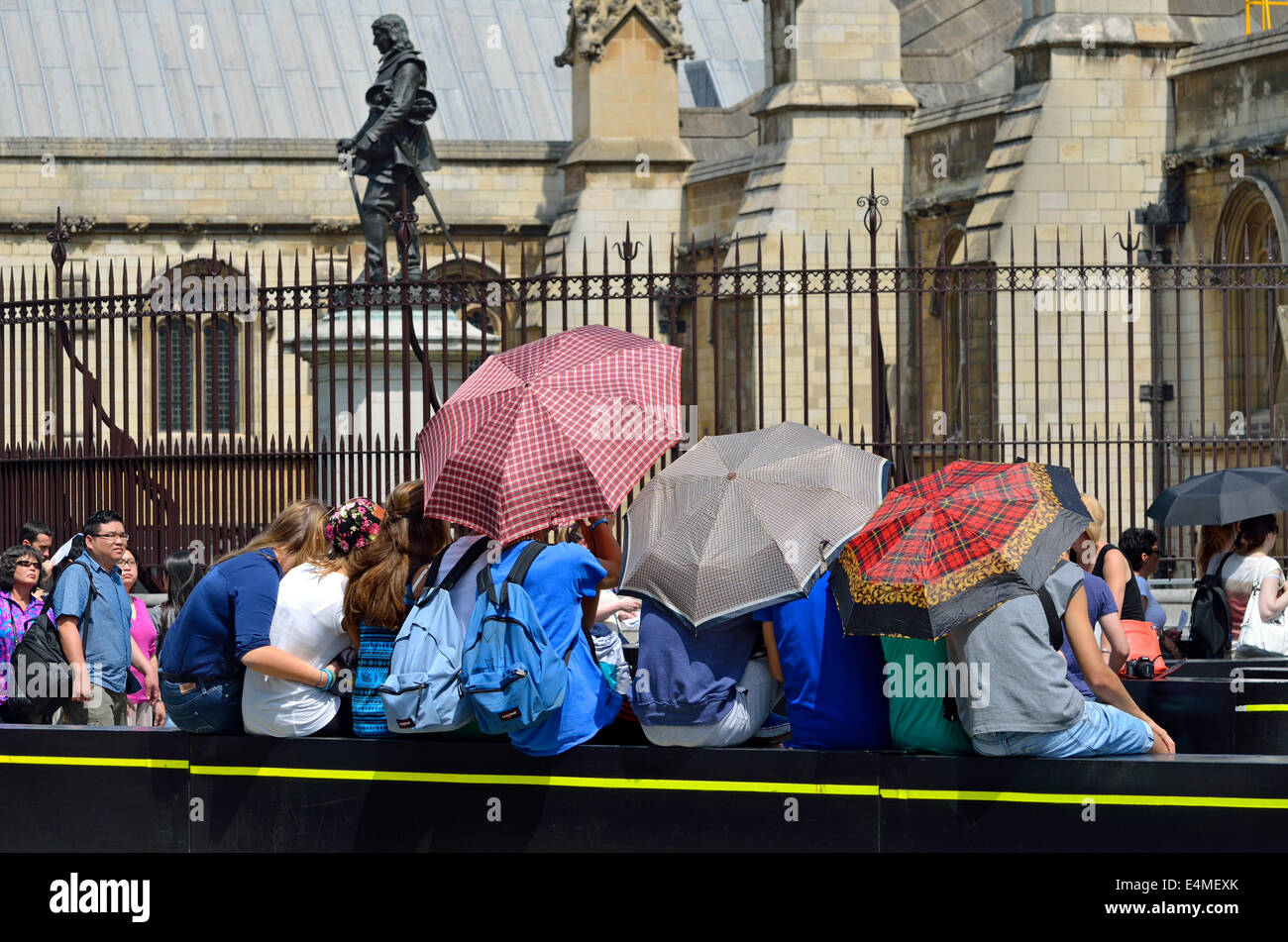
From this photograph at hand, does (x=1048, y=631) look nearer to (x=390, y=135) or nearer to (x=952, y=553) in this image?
(x=952, y=553)

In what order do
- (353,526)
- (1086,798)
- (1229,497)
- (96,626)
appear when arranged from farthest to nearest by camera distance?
(1229,497) < (96,626) < (353,526) < (1086,798)

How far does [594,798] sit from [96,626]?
3.63 meters

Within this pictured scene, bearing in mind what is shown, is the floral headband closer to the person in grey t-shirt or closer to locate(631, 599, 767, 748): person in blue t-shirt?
locate(631, 599, 767, 748): person in blue t-shirt

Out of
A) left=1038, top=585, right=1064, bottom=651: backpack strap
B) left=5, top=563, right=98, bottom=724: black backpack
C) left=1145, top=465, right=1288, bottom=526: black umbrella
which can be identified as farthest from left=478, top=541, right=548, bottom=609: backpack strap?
left=1145, top=465, right=1288, bottom=526: black umbrella

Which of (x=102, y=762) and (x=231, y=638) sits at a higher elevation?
(x=231, y=638)

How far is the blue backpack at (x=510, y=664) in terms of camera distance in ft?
19.9

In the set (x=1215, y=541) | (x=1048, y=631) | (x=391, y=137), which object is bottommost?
(x=1048, y=631)

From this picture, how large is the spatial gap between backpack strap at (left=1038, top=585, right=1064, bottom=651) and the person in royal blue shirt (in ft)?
7.86

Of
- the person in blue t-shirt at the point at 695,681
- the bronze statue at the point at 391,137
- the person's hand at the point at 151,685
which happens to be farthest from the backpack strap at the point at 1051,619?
the bronze statue at the point at 391,137

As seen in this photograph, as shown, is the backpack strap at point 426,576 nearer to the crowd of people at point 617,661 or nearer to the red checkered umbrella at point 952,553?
the crowd of people at point 617,661

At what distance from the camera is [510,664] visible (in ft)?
20.0

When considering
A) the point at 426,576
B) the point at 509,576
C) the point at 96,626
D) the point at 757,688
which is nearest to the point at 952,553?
the point at 757,688

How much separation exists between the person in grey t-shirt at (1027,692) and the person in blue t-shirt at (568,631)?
1.20 metres

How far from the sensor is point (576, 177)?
1157 inches
